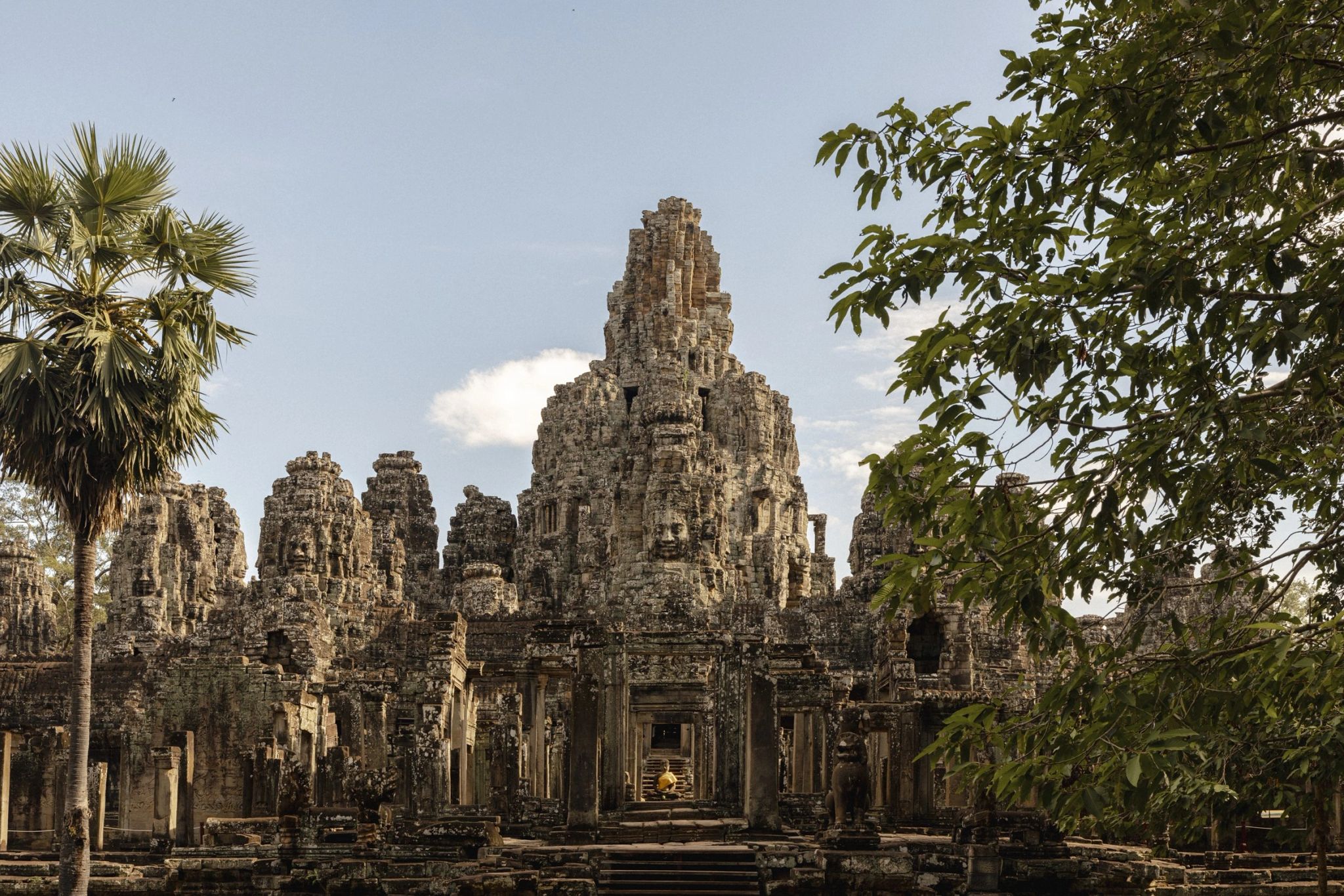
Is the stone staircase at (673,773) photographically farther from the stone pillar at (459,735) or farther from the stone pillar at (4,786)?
the stone pillar at (4,786)

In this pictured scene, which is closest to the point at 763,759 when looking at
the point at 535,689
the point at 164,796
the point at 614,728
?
the point at 614,728

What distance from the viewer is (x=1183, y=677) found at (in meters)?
8.03

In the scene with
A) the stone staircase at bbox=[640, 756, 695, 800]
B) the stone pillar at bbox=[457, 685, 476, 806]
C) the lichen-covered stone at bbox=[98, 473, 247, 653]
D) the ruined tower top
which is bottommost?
the stone staircase at bbox=[640, 756, 695, 800]

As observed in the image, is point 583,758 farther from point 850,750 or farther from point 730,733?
point 850,750

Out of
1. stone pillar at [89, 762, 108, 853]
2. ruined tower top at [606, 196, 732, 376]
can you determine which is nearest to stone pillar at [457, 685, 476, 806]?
stone pillar at [89, 762, 108, 853]

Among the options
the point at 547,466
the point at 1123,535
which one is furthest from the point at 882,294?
the point at 547,466

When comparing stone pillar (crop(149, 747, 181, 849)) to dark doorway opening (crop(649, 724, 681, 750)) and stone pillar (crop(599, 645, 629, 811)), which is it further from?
dark doorway opening (crop(649, 724, 681, 750))

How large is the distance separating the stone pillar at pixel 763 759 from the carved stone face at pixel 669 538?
66.7 ft

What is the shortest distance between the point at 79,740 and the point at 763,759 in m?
9.20

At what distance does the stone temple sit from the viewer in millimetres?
18281

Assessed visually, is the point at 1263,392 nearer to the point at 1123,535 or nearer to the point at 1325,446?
the point at 1325,446

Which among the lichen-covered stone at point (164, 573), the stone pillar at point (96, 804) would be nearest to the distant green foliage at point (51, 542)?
the lichen-covered stone at point (164, 573)

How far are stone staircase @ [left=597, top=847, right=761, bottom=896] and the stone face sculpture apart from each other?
127 centimetres

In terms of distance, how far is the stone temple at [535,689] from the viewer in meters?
18.3
